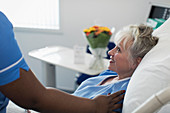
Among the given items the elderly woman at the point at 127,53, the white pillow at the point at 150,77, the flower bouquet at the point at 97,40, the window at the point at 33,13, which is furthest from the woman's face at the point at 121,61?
the window at the point at 33,13

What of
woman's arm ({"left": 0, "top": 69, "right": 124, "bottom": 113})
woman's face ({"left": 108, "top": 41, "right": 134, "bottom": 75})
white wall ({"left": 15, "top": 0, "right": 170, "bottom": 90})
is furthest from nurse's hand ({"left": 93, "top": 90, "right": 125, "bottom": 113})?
white wall ({"left": 15, "top": 0, "right": 170, "bottom": 90})

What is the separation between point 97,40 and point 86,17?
40.8 inches

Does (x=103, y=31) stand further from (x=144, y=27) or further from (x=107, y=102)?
(x=107, y=102)

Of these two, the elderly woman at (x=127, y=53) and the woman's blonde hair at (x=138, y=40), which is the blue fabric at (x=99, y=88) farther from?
the woman's blonde hair at (x=138, y=40)

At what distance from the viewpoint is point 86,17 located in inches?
108

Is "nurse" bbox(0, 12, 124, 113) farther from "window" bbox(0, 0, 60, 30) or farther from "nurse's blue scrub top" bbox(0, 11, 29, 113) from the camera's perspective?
"window" bbox(0, 0, 60, 30)

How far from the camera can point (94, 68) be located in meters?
1.94

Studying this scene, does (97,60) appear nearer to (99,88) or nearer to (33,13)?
(99,88)

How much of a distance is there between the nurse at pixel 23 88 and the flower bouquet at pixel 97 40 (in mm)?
1051

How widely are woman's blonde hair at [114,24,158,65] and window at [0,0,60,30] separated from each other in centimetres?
196

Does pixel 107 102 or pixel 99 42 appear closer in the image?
pixel 107 102

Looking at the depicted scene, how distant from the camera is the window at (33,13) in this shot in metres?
2.94

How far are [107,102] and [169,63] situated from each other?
358 mm

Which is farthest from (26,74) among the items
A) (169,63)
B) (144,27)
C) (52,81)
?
(52,81)
